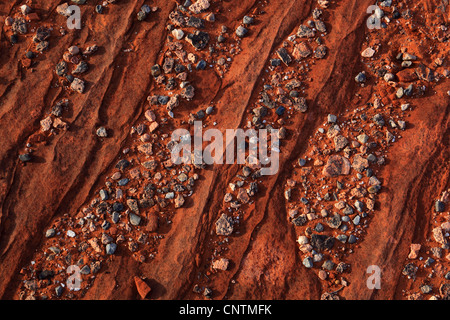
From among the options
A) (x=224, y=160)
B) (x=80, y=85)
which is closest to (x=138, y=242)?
(x=224, y=160)

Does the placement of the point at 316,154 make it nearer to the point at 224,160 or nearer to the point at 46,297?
the point at 224,160

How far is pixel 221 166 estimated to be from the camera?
10.4 feet

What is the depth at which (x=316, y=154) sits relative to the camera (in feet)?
10.5

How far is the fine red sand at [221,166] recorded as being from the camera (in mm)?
3053

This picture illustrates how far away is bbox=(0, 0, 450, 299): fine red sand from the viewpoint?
305 centimetres

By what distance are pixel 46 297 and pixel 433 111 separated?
11.9 feet

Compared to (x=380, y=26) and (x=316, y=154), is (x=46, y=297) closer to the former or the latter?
(x=316, y=154)

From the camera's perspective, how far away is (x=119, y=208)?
308cm

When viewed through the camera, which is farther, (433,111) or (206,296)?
(433,111)

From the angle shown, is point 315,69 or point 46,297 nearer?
point 46,297

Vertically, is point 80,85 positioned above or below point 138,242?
above

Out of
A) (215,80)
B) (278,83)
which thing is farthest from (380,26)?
(215,80)

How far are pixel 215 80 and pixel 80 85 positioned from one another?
46.2 inches

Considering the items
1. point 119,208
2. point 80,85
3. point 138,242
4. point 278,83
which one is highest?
point 80,85
